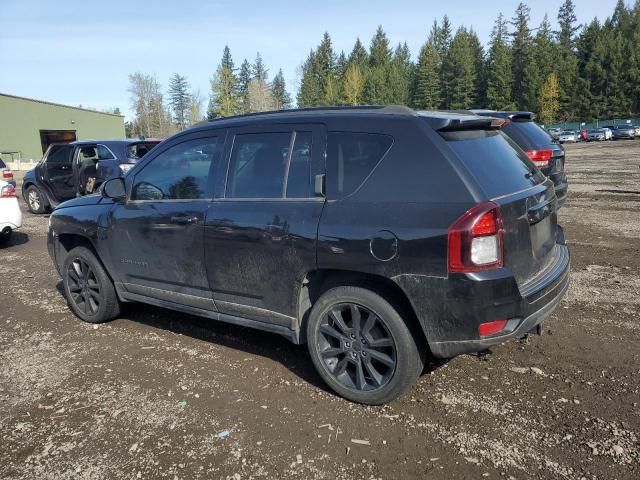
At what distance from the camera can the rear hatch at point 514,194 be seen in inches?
119

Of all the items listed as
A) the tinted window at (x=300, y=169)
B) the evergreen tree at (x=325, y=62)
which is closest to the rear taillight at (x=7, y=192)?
the tinted window at (x=300, y=169)

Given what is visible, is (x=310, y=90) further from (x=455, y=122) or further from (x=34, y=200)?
(x=455, y=122)

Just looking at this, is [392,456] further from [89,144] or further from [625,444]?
[89,144]

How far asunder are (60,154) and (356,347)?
11.8 m

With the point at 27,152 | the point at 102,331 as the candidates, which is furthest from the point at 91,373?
the point at 27,152

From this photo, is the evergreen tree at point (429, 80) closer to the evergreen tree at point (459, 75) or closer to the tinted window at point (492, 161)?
the evergreen tree at point (459, 75)

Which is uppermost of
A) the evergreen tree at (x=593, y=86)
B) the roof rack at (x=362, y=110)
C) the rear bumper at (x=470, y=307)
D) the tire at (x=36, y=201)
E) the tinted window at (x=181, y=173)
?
the evergreen tree at (x=593, y=86)

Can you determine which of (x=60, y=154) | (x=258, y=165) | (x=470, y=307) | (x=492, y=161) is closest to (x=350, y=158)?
(x=258, y=165)

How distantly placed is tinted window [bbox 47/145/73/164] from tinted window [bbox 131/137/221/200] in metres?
9.13

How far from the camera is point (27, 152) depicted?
46688 millimetres

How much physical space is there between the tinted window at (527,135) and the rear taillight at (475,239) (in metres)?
4.76

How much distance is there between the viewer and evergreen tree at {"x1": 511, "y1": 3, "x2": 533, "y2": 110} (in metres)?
79.8

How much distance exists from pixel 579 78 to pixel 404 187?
293 ft

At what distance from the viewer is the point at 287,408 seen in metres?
3.40
